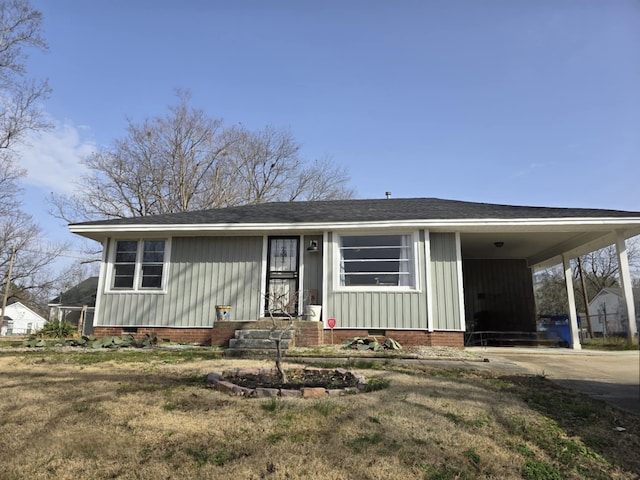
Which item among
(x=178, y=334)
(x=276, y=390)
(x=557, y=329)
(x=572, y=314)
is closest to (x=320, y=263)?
(x=178, y=334)

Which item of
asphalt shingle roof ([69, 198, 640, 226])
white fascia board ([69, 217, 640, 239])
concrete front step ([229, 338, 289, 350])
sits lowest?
concrete front step ([229, 338, 289, 350])

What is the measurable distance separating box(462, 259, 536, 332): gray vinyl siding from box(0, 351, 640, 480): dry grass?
32.2 feet

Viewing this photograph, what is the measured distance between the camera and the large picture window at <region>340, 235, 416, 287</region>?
959cm

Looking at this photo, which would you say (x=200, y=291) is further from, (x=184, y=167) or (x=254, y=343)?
(x=184, y=167)

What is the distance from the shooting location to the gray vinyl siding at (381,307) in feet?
30.3

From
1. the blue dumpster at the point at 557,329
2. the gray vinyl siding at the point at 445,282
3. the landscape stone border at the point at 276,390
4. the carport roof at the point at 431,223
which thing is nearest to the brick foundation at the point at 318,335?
the gray vinyl siding at the point at 445,282

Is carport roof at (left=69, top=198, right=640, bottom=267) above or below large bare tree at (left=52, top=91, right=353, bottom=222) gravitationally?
below

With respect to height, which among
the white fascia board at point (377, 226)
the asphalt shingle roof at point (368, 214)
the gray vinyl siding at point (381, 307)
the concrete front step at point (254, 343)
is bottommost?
the concrete front step at point (254, 343)

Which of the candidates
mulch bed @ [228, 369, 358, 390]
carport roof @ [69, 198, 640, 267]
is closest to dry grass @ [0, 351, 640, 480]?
mulch bed @ [228, 369, 358, 390]

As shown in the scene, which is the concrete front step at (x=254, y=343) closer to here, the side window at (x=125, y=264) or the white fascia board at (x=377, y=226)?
the white fascia board at (x=377, y=226)

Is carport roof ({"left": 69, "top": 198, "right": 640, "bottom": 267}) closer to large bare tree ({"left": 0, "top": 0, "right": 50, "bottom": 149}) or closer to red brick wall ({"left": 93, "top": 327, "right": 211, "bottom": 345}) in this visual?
red brick wall ({"left": 93, "top": 327, "right": 211, "bottom": 345})

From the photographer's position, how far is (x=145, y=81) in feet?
44.6

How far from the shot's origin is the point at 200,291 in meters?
10.2

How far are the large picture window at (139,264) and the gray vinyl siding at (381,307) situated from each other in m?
4.56
